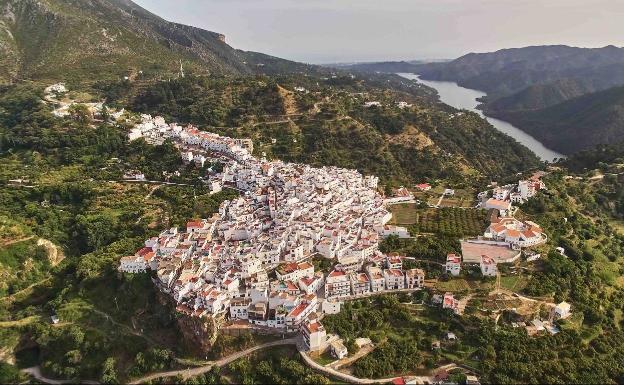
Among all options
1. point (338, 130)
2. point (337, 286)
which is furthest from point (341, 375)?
point (338, 130)

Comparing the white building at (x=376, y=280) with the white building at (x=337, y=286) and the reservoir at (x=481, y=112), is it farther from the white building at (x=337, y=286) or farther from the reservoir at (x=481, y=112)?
the reservoir at (x=481, y=112)

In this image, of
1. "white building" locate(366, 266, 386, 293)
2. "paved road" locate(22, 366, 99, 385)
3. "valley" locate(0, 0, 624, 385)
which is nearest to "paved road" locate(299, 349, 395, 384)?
"valley" locate(0, 0, 624, 385)

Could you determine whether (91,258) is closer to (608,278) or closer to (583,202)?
(608,278)

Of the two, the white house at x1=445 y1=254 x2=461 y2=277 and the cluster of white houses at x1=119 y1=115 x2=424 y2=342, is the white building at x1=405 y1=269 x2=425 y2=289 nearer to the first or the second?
the cluster of white houses at x1=119 y1=115 x2=424 y2=342

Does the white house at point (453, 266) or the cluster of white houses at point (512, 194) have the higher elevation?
the cluster of white houses at point (512, 194)

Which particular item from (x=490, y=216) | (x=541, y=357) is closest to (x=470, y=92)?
(x=490, y=216)

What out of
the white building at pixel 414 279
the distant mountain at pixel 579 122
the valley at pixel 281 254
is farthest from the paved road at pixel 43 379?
the distant mountain at pixel 579 122

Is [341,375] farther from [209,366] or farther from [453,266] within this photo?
[453,266]
